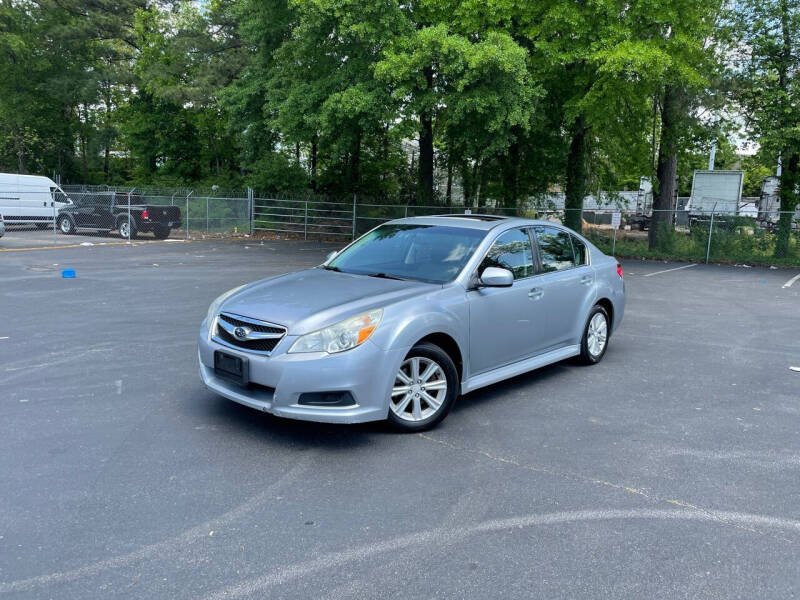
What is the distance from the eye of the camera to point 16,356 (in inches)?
262

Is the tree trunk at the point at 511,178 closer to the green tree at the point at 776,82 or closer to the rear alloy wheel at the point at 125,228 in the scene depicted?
the green tree at the point at 776,82

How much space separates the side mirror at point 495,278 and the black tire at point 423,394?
2.37 feet

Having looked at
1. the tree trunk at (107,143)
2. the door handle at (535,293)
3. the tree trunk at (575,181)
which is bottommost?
the door handle at (535,293)

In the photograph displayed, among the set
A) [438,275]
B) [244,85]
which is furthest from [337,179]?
[438,275]

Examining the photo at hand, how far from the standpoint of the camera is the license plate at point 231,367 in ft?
15.0

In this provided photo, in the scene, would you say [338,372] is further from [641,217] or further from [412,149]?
[641,217]

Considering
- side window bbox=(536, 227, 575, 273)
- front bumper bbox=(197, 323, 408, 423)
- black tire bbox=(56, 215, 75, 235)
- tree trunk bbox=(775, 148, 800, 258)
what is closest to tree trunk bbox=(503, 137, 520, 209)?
tree trunk bbox=(775, 148, 800, 258)

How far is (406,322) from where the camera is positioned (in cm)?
470

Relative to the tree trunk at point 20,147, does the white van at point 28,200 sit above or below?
below

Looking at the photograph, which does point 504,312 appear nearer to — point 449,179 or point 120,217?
point 120,217

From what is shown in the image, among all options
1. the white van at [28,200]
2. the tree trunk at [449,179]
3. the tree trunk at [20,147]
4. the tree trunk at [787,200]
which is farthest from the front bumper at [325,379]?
the tree trunk at [20,147]

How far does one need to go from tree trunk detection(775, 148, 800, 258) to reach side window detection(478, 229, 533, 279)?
745 inches

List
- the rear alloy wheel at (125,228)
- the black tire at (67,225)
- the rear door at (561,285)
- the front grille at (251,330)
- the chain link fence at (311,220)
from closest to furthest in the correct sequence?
the front grille at (251,330) < the rear door at (561,285) < the chain link fence at (311,220) < the rear alloy wheel at (125,228) < the black tire at (67,225)

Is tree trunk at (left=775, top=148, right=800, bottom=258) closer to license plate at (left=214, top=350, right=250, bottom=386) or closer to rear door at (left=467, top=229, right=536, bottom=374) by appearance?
rear door at (left=467, top=229, right=536, bottom=374)
